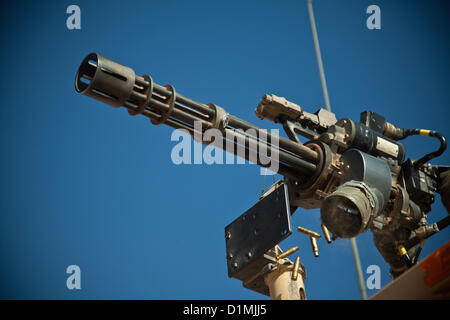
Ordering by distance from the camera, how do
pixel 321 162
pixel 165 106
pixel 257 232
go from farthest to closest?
pixel 321 162
pixel 257 232
pixel 165 106

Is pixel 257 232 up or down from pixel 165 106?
down

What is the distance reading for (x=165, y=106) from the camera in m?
9.31

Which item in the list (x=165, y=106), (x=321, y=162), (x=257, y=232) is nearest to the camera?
(x=165, y=106)

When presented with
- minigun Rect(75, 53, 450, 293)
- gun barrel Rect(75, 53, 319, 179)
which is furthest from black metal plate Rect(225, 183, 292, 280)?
gun barrel Rect(75, 53, 319, 179)

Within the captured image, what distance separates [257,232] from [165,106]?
254 centimetres

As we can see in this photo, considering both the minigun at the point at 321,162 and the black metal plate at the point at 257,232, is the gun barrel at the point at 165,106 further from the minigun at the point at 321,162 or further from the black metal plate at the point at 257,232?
the black metal plate at the point at 257,232

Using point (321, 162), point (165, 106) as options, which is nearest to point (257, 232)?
Result: point (321, 162)

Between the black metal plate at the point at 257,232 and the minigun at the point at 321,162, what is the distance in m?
0.02

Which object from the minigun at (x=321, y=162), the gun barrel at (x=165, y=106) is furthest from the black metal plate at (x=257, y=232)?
the gun barrel at (x=165, y=106)

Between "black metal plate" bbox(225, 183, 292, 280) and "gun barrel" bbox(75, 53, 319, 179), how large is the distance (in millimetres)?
813

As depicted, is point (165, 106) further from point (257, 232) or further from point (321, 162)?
point (321, 162)

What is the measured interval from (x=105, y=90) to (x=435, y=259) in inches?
199

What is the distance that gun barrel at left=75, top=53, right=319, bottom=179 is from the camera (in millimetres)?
8883
